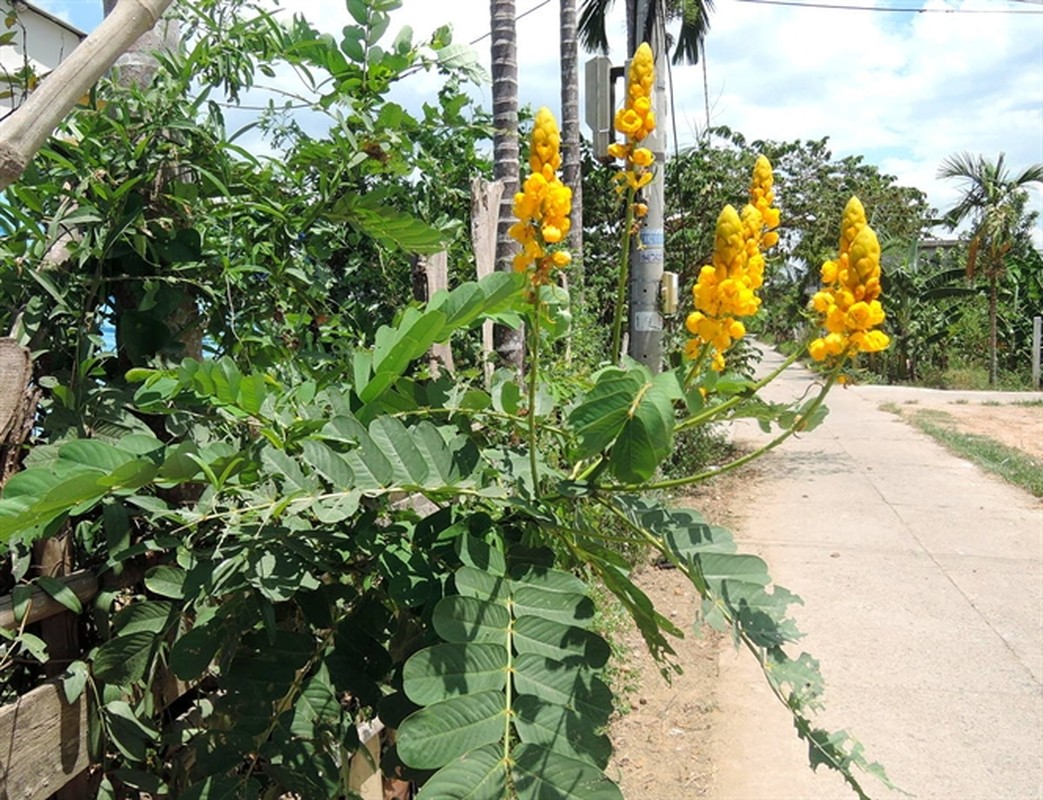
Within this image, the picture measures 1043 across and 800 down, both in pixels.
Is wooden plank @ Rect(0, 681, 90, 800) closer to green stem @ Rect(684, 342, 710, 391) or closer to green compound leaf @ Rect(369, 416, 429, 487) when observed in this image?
green compound leaf @ Rect(369, 416, 429, 487)

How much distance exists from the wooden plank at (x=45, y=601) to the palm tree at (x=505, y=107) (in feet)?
10.4

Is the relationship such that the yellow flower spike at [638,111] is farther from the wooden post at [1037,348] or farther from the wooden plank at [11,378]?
the wooden post at [1037,348]

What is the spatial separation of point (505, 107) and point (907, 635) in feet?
12.7

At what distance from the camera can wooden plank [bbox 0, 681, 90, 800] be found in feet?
3.92

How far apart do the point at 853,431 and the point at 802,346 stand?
38.9 feet

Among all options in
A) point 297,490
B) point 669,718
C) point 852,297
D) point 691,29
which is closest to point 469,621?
point 297,490

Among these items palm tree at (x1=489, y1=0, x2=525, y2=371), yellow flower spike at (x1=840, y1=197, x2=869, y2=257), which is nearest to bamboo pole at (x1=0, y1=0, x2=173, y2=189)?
yellow flower spike at (x1=840, y1=197, x2=869, y2=257)

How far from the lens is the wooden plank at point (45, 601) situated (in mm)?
1185

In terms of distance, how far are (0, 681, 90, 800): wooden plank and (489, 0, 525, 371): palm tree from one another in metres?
3.29

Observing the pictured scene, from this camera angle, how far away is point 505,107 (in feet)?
16.6

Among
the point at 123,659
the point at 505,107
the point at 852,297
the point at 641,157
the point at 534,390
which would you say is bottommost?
the point at 123,659

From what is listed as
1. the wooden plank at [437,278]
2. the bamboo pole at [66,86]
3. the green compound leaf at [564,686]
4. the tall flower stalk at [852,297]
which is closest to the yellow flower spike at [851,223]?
the tall flower stalk at [852,297]

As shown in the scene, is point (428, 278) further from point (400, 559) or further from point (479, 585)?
point (479, 585)

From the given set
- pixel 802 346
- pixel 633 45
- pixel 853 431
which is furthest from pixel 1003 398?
pixel 802 346
